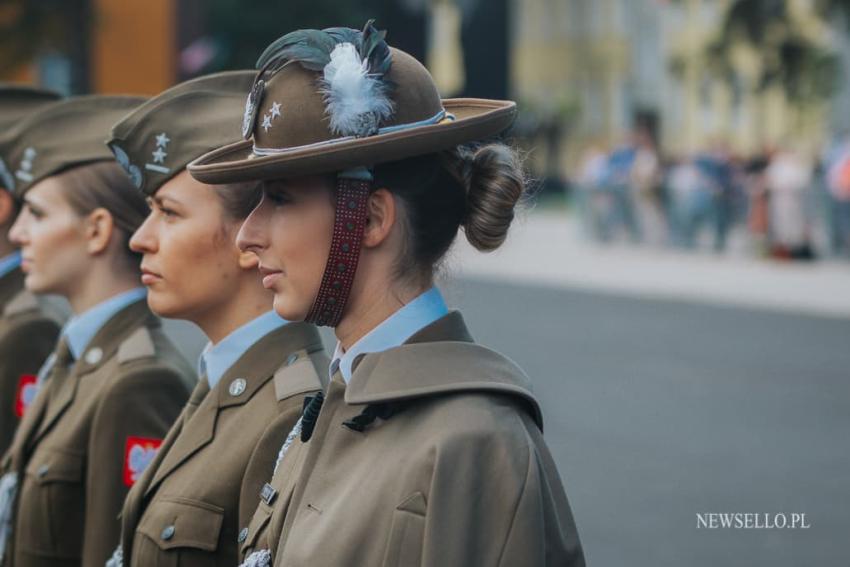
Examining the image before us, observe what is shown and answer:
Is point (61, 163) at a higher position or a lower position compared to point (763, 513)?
higher

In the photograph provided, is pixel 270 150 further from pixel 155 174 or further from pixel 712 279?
pixel 712 279

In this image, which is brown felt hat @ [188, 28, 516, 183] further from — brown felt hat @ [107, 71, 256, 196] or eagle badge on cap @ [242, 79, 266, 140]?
brown felt hat @ [107, 71, 256, 196]

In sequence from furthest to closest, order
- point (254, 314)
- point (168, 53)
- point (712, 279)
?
point (168, 53) → point (712, 279) → point (254, 314)

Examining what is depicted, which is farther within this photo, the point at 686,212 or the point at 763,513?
the point at 686,212

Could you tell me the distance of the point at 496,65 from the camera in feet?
129

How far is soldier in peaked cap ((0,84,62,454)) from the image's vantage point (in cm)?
484

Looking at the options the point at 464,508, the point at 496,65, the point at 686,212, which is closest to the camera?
the point at 464,508

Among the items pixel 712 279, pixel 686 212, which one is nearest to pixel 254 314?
pixel 712 279

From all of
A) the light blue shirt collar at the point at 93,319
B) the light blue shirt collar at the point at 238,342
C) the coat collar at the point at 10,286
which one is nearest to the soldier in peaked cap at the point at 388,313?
the light blue shirt collar at the point at 238,342

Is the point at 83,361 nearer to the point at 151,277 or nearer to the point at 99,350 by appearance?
the point at 99,350

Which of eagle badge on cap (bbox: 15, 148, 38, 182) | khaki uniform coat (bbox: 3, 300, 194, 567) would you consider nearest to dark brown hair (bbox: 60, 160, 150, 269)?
eagle badge on cap (bbox: 15, 148, 38, 182)

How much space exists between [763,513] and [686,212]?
1585cm

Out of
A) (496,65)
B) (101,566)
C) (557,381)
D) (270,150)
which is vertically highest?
(270,150)

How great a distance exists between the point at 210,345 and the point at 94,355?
1.90 ft
